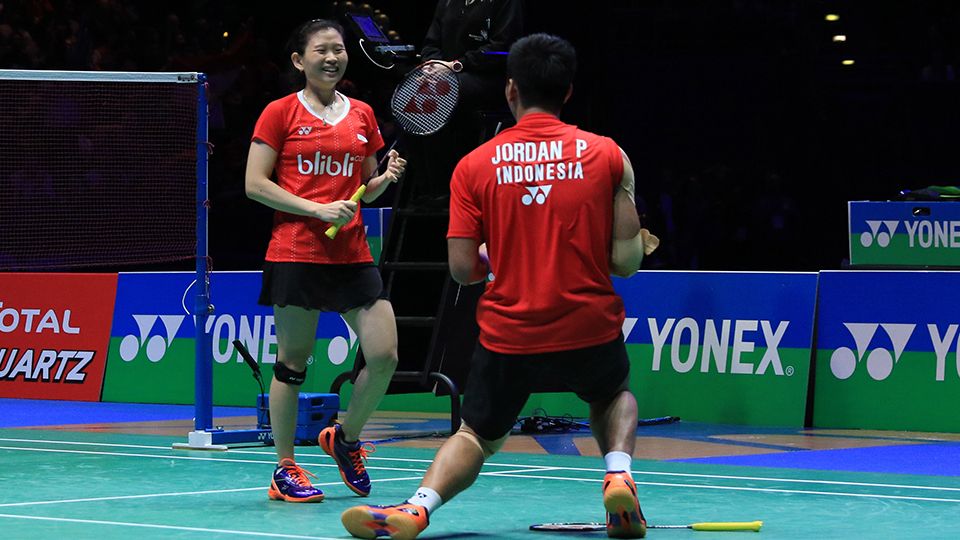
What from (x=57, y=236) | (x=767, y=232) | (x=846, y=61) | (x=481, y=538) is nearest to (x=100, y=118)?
(x=57, y=236)

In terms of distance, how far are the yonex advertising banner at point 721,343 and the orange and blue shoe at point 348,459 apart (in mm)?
4849

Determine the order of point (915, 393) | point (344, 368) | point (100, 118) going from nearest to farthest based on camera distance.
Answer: point (915, 393)
point (344, 368)
point (100, 118)

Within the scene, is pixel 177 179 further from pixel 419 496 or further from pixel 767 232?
pixel 419 496

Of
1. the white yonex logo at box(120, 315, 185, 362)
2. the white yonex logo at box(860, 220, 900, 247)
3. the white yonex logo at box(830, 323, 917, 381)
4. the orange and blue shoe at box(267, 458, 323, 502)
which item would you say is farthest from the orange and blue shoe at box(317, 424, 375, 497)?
the white yonex logo at box(860, 220, 900, 247)

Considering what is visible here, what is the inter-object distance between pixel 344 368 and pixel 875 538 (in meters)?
7.48

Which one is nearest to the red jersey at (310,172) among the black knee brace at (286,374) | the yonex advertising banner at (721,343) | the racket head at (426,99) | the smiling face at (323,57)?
the smiling face at (323,57)

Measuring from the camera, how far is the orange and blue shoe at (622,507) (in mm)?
5605

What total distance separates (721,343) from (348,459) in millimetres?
4942

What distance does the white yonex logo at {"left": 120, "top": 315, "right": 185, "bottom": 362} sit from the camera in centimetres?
1396

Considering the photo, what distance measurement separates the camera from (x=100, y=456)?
9453 mm

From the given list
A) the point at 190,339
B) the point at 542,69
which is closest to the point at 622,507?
the point at 542,69

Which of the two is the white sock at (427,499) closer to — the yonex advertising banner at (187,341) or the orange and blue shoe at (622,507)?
the orange and blue shoe at (622,507)

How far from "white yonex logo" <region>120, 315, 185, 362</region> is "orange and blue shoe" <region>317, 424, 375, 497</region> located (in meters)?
6.62

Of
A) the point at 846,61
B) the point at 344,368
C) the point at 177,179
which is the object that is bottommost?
the point at 344,368
